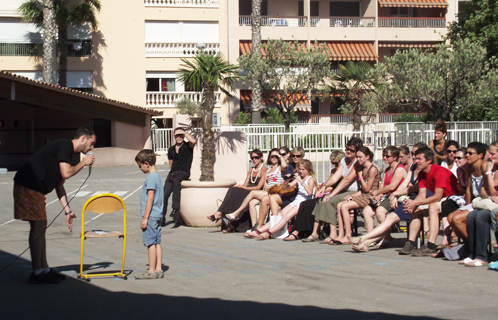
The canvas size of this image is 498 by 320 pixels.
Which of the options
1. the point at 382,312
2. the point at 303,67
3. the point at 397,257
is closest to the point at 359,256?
the point at 397,257

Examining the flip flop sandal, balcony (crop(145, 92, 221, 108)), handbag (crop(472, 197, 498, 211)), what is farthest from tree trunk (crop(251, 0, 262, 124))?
the flip flop sandal

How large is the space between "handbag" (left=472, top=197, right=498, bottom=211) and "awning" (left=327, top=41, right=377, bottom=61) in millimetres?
31879

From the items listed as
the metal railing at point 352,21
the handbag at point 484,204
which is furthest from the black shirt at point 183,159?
the metal railing at point 352,21

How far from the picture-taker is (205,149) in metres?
12.3

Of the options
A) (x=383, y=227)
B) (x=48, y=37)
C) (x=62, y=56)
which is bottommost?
(x=383, y=227)

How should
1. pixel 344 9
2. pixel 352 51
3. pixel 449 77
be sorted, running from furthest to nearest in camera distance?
pixel 344 9, pixel 352 51, pixel 449 77

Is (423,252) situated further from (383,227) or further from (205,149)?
(205,149)

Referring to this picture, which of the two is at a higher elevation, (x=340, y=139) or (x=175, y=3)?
(x=175, y=3)

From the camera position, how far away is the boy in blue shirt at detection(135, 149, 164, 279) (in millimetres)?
7129

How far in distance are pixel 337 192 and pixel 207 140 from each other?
132 inches

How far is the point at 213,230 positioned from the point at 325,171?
3.25 meters

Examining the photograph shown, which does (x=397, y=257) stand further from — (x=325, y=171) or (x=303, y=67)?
(x=303, y=67)

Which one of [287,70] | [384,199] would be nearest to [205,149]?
[384,199]

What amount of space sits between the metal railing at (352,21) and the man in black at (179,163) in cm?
3059
